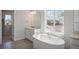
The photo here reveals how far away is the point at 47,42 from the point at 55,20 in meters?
0.35

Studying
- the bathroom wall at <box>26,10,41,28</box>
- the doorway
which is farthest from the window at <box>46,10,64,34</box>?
the doorway

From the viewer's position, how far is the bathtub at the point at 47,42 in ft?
4.11

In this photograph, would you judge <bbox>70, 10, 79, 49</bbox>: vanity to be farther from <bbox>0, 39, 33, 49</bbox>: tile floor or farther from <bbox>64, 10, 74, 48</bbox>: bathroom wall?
<bbox>0, 39, 33, 49</bbox>: tile floor

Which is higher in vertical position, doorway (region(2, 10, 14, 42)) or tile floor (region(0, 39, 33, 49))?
doorway (region(2, 10, 14, 42))

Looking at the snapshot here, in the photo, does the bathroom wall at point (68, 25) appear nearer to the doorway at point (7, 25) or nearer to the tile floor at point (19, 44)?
the tile floor at point (19, 44)

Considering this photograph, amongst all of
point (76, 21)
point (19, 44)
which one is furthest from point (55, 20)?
point (19, 44)

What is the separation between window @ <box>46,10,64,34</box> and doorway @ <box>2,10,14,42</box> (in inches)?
21.4

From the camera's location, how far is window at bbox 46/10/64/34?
1245 millimetres

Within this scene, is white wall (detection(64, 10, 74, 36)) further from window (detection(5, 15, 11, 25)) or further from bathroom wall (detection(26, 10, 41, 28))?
window (detection(5, 15, 11, 25))

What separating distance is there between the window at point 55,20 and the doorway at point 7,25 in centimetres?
54

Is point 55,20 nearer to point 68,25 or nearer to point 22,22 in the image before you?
point 68,25
